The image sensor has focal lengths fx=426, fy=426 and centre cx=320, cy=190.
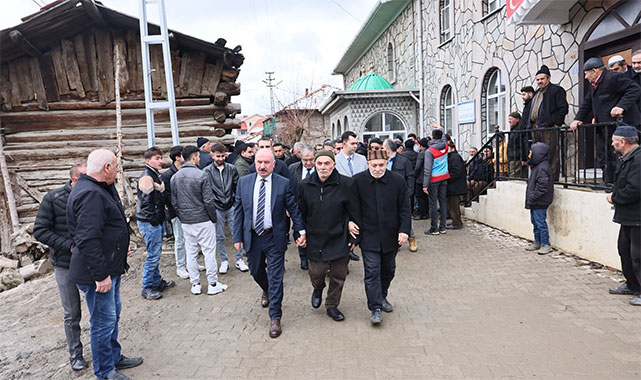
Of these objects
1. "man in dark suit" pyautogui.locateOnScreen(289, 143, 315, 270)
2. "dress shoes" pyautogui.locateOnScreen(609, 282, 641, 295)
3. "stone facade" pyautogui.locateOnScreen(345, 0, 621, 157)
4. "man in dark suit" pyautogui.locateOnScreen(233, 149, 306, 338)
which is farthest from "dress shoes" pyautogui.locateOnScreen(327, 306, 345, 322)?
"stone facade" pyautogui.locateOnScreen(345, 0, 621, 157)

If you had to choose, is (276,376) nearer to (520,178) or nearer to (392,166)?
(392,166)

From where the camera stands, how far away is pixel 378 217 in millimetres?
4602

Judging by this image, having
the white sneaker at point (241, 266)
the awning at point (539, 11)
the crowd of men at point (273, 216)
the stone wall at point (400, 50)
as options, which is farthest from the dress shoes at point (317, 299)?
the stone wall at point (400, 50)

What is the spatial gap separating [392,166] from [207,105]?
550 centimetres

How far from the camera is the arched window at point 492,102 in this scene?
443 inches

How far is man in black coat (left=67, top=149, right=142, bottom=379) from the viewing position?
3.38 metres

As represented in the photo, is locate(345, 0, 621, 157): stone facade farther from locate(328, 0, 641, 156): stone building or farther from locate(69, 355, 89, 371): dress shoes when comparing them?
locate(69, 355, 89, 371): dress shoes

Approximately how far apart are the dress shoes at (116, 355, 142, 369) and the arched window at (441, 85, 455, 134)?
12.7 meters

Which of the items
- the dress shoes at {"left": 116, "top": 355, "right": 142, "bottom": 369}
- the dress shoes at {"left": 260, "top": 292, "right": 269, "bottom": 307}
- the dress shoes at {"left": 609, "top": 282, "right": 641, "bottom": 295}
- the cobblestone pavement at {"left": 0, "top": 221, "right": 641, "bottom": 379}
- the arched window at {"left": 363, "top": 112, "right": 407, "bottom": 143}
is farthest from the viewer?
the arched window at {"left": 363, "top": 112, "right": 407, "bottom": 143}

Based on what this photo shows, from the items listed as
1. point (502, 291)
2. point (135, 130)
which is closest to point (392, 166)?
point (502, 291)

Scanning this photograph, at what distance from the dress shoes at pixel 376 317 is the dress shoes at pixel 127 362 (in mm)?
2331

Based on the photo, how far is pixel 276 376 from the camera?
365cm

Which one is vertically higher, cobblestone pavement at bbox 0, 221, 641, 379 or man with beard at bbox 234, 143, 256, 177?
man with beard at bbox 234, 143, 256, 177

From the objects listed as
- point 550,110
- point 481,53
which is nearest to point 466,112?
point 481,53
